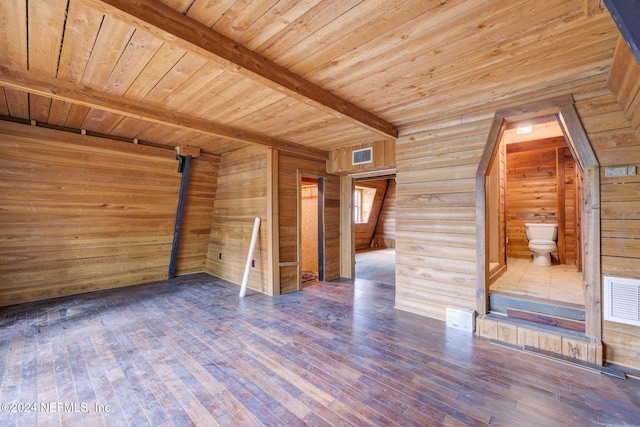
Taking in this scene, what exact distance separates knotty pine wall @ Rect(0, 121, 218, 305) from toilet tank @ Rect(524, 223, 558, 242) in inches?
228

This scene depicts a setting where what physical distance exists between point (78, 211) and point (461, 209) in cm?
521

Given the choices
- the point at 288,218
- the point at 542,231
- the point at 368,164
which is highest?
the point at 368,164

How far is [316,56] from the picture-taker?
1.87 metres

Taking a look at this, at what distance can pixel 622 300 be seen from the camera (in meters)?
2.12

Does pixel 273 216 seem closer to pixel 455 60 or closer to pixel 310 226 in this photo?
pixel 310 226

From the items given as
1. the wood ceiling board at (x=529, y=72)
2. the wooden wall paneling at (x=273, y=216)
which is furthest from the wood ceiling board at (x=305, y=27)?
the wooden wall paneling at (x=273, y=216)

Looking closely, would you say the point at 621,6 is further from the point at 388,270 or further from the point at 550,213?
the point at 388,270

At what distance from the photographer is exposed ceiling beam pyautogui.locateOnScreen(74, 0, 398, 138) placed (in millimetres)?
1319

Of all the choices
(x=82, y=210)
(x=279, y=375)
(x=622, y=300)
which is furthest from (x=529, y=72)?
(x=82, y=210)

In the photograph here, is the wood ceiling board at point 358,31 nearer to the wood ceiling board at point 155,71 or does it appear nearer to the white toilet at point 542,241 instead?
the wood ceiling board at point 155,71

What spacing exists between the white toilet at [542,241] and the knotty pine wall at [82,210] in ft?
19.0

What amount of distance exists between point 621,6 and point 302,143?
3.60m

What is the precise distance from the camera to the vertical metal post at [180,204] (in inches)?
173

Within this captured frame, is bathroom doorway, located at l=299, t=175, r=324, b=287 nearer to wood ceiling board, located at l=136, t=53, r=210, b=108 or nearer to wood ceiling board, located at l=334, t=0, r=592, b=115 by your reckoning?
wood ceiling board, located at l=136, t=53, r=210, b=108
